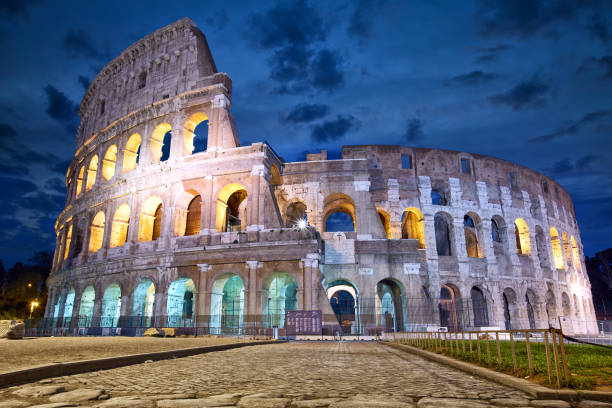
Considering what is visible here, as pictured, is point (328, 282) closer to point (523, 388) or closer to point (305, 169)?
point (305, 169)

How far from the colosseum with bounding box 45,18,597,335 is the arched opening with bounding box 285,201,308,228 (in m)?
0.17

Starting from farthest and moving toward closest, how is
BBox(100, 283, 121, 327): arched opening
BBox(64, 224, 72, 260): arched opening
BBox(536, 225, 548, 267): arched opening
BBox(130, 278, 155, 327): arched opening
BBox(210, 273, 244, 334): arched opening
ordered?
BBox(64, 224, 72, 260): arched opening < BBox(536, 225, 548, 267): arched opening < BBox(100, 283, 121, 327): arched opening < BBox(130, 278, 155, 327): arched opening < BBox(210, 273, 244, 334): arched opening

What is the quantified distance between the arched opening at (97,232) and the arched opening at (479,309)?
28009mm

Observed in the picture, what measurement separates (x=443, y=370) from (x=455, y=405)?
9.60ft

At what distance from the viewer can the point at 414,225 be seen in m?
29.6

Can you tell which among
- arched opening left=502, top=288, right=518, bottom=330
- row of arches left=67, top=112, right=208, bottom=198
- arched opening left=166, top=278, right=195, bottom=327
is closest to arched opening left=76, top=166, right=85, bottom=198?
row of arches left=67, top=112, right=208, bottom=198

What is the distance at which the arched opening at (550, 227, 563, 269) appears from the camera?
3253 centimetres

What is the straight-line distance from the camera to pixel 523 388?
4.04 metres

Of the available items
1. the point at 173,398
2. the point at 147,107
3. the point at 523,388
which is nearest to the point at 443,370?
the point at 523,388

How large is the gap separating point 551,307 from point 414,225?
1266 centimetres

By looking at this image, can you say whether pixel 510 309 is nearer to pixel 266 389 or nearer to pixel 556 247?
pixel 556 247

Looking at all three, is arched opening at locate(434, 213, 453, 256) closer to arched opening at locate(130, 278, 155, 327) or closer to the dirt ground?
arched opening at locate(130, 278, 155, 327)

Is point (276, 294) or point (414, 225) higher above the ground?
point (414, 225)

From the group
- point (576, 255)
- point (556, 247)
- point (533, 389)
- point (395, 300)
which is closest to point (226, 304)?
point (395, 300)
